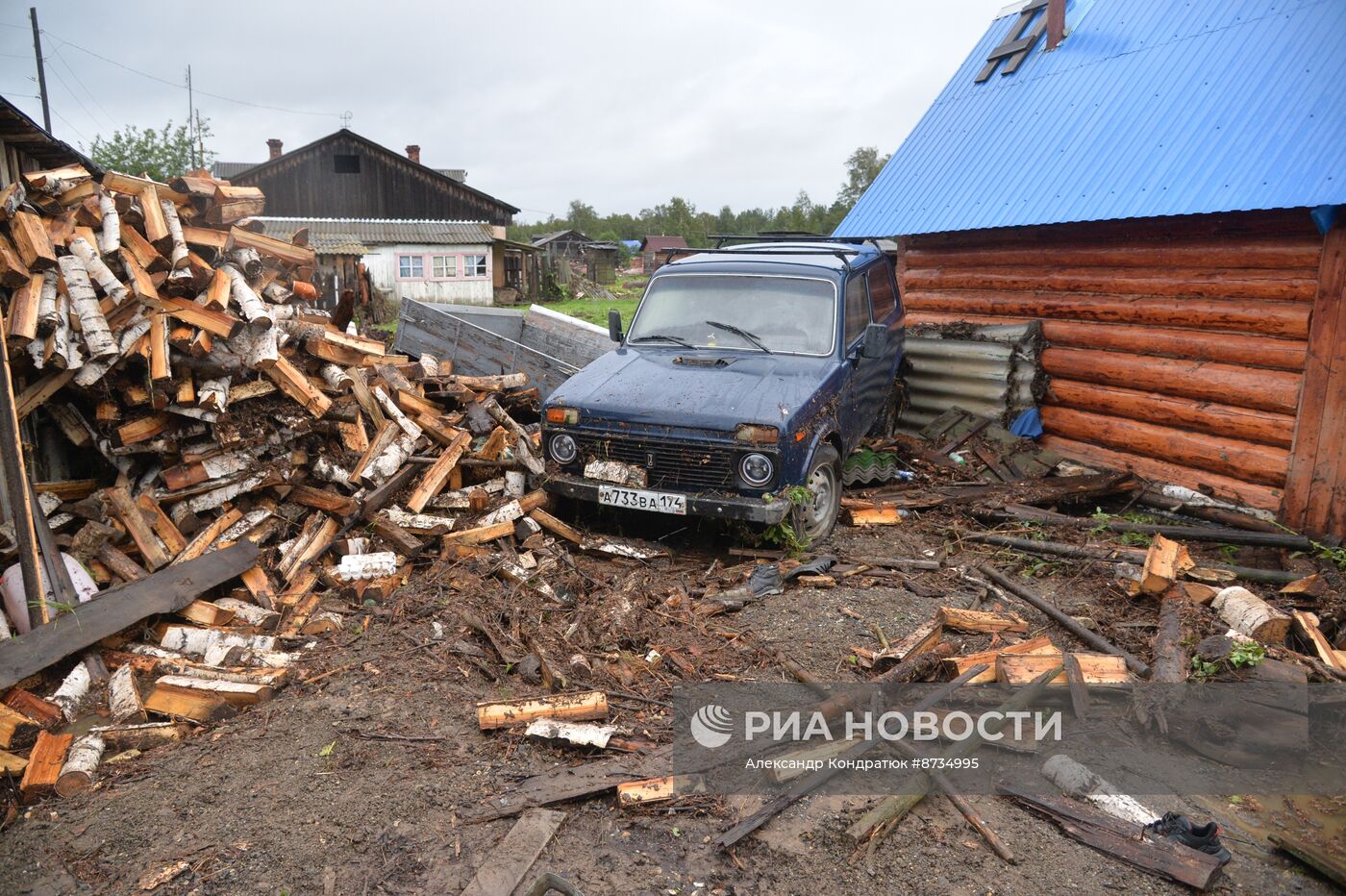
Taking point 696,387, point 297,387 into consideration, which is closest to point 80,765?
point 297,387

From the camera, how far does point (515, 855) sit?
307 cm

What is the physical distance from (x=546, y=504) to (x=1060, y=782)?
4184mm

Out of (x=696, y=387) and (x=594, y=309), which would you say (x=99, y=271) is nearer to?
(x=696, y=387)

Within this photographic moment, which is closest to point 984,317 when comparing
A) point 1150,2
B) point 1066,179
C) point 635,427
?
point 1066,179

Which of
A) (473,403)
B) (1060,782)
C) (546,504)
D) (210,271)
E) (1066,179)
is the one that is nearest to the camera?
(1060,782)

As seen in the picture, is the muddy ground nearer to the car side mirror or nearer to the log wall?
the car side mirror

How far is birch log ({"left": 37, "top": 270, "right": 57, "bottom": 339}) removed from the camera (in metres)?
4.82

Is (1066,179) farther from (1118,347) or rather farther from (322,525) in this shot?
(322,525)

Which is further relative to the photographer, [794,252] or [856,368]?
[794,252]

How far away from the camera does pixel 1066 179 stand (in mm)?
8656

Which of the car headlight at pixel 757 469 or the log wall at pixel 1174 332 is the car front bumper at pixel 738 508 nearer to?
the car headlight at pixel 757 469

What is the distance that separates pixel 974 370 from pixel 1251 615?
4987 millimetres

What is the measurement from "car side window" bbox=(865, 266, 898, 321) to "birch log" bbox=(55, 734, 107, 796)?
22.0ft

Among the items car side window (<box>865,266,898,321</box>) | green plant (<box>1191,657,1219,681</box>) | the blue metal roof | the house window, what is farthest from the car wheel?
the house window
